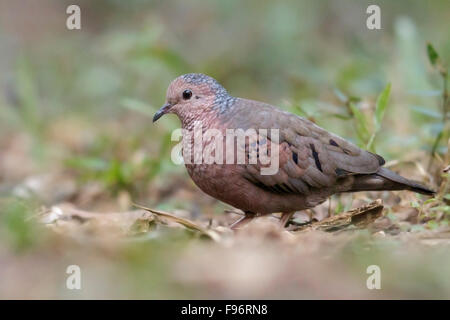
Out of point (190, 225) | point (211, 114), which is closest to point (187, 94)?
point (211, 114)

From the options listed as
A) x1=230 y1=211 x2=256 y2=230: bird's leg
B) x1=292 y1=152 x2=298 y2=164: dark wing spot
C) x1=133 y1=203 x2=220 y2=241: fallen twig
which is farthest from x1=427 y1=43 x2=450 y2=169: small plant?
x1=133 y1=203 x2=220 y2=241: fallen twig

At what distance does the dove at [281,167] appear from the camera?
4750 mm

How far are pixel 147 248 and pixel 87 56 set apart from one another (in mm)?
7921

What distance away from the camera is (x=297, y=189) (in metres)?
4.86

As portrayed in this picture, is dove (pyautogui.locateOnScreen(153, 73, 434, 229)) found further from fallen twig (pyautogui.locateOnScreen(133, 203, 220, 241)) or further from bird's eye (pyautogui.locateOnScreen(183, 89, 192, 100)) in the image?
fallen twig (pyautogui.locateOnScreen(133, 203, 220, 241))

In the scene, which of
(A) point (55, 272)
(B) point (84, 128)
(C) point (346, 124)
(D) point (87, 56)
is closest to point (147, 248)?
(A) point (55, 272)

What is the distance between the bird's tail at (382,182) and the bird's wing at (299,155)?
0.21ft

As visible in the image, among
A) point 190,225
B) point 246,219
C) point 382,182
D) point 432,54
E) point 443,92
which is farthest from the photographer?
point 443,92

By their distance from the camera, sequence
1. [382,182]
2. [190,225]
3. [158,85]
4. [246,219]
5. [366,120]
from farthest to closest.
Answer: [158,85] → [366,120] → [246,219] → [382,182] → [190,225]

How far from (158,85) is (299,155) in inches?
183

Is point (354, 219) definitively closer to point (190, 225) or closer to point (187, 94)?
point (190, 225)

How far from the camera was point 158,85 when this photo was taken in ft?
30.3

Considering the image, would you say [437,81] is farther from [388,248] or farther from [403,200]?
[388,248]

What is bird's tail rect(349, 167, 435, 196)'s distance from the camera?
4949 mm
